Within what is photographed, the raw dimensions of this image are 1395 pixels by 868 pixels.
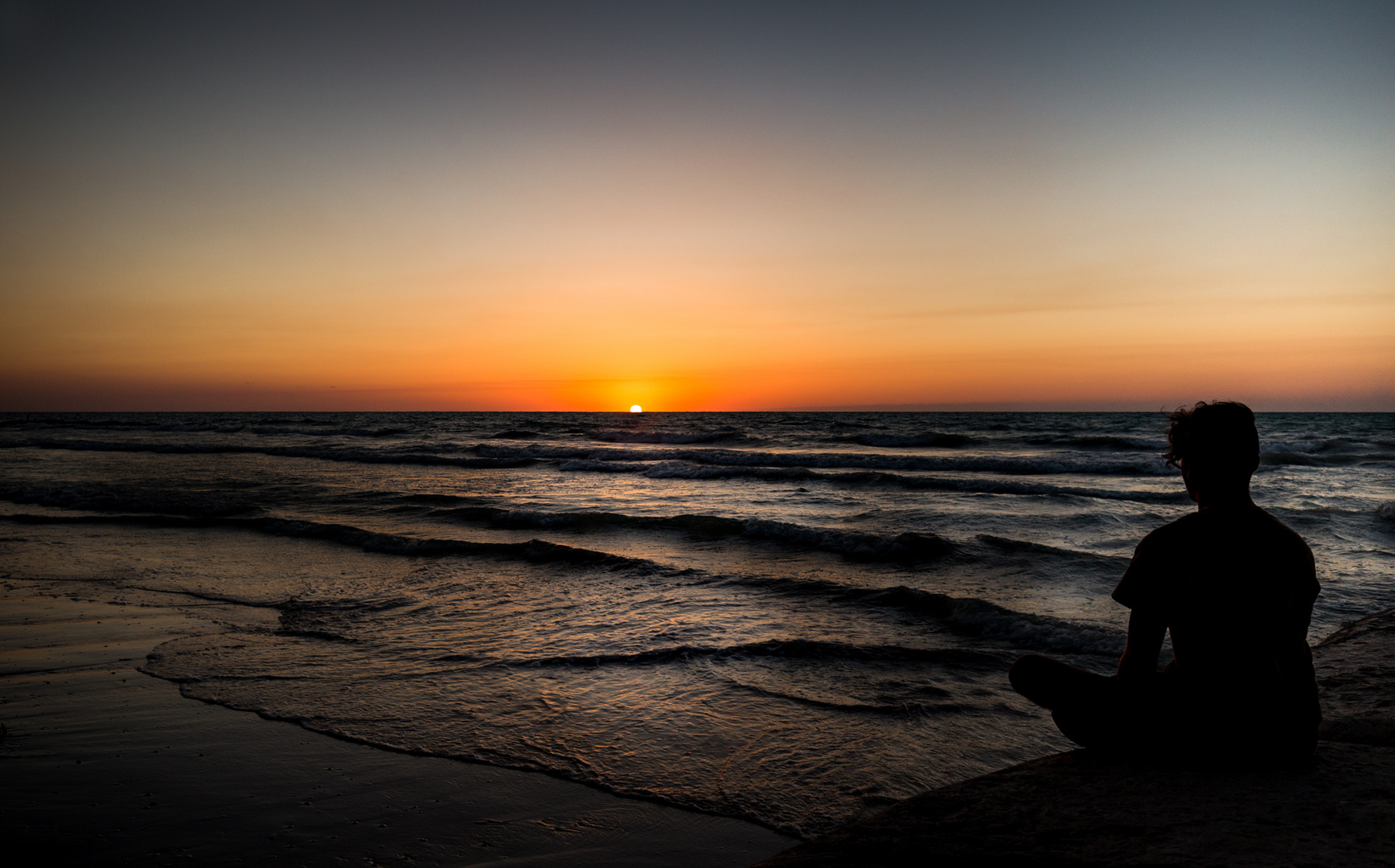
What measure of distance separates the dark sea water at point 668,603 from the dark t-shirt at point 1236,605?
173cm

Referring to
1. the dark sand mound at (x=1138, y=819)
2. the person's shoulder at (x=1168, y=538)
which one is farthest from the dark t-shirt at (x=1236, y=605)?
the dark sand mound at (x=1138, y=819)

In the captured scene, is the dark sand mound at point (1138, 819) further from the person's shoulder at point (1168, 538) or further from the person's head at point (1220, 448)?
the person's head at point (1220, 448)

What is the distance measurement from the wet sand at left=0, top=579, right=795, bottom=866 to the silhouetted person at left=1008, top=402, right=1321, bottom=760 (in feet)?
5.99

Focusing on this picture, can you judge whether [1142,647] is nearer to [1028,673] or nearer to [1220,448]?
[1028,673]

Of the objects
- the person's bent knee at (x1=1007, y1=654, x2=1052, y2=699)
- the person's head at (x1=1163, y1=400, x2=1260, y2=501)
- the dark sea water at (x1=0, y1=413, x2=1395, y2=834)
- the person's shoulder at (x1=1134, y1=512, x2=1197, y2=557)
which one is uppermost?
the person's head at (x1=1163, y1=400, x2=1260, y2=501)

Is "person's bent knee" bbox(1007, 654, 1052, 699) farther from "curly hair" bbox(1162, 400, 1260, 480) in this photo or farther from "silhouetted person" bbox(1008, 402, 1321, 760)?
"curly hair" bbox(1162, 400, 1260, 480)

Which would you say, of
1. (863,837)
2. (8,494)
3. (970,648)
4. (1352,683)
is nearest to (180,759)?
(863,837)

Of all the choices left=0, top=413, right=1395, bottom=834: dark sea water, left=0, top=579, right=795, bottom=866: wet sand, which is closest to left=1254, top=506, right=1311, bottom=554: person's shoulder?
left=0, top=413, right=1395, bottom=834: dark sea water

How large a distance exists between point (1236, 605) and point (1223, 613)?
0.05m

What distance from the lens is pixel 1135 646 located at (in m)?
2.69

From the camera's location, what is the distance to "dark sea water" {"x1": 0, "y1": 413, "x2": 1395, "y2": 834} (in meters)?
4.49

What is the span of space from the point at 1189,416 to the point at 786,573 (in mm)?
7263

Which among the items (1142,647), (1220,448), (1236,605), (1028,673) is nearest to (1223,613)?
(1236,605)

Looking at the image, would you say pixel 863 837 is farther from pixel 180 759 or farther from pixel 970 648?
pixel 970 648
